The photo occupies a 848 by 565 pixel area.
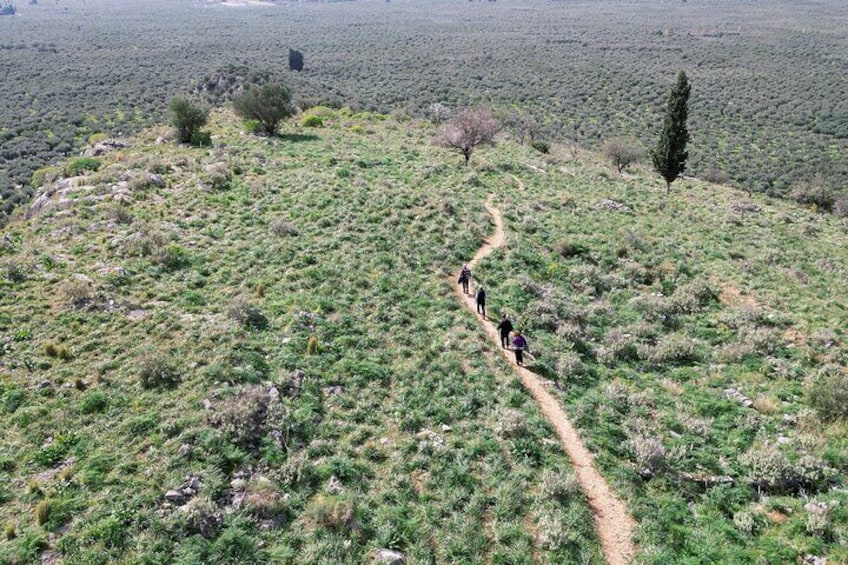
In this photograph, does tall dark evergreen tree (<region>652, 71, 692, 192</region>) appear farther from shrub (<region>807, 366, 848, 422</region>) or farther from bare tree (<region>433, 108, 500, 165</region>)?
shrub (<region>807, 366, 848, 422</region>)

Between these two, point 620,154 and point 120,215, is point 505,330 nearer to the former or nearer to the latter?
point 120,215

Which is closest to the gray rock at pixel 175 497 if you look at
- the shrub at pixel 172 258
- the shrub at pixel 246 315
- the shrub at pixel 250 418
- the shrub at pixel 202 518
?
the shrub at pixel 202 518

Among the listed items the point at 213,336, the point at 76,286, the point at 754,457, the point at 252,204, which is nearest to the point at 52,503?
the point at 213,336

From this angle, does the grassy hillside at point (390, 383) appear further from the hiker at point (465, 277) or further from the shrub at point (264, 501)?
the hiker at point (465, 277)

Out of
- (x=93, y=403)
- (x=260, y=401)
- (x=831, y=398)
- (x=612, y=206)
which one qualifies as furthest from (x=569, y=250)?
(x=93, y=403)

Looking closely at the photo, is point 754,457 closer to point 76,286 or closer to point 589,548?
point 589,548

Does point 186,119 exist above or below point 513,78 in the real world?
below
